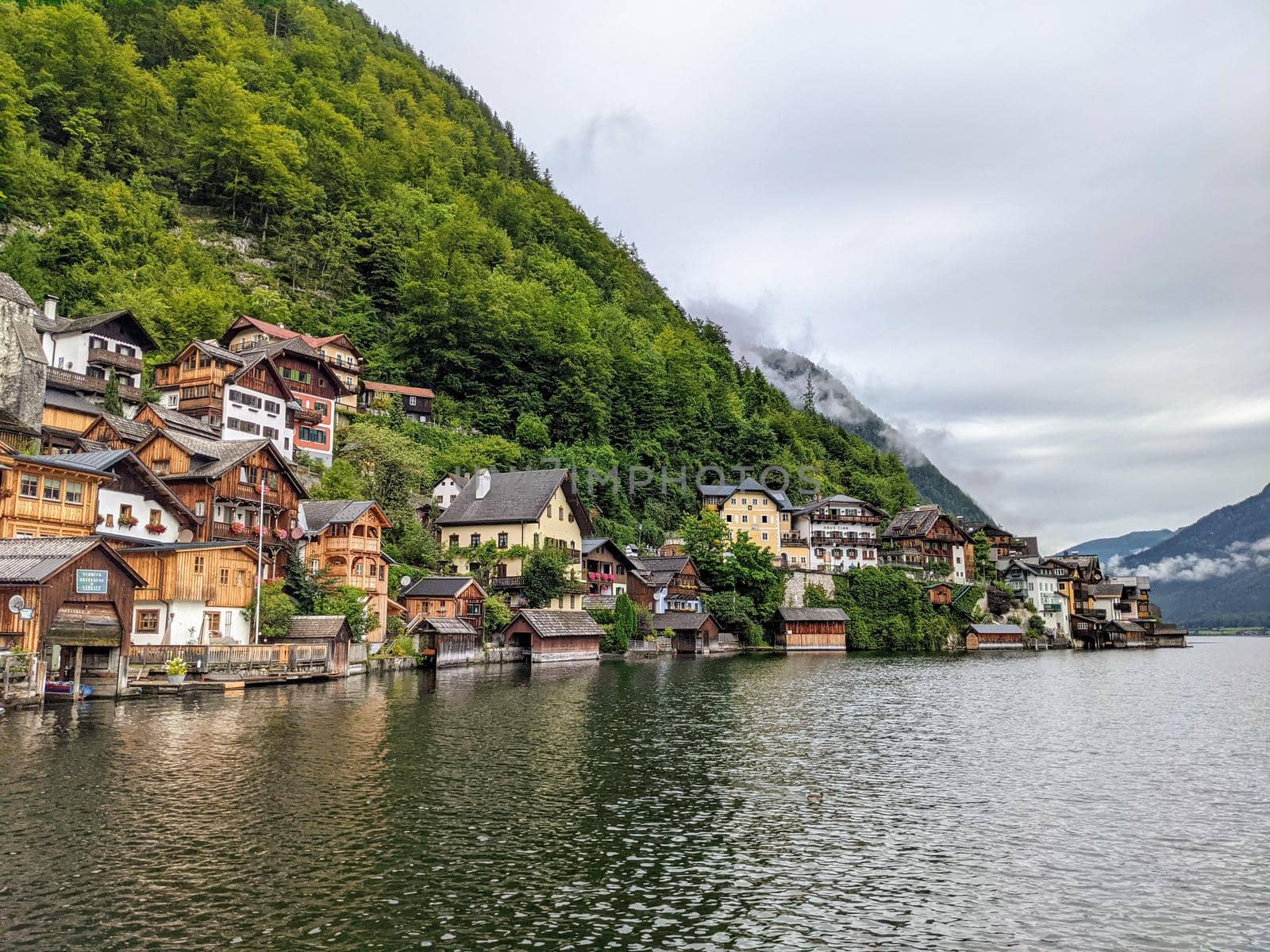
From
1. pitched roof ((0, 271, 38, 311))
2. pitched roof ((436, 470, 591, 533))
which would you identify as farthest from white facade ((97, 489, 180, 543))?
pitched roof ((436, 470, 591, 533))

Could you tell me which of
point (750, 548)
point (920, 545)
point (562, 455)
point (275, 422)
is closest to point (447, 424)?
point (562, 455)

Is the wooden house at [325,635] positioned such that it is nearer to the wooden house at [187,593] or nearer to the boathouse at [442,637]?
the wooden house at [187,593]

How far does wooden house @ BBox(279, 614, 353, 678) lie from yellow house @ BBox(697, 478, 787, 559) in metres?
74.6

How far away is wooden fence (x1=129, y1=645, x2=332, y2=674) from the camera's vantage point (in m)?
43.5

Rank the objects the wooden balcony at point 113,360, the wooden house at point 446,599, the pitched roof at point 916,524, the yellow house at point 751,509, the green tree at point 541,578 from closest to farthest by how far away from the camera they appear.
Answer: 1. the wooden balcony at point 113,360
2. the wooden house at point 446,599
3. the green tree at point 541,578
4. the yellow house at point 751,509
5. the pitched roof at point 916,524

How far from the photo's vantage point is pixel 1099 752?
106 ft

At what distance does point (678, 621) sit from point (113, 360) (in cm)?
5870

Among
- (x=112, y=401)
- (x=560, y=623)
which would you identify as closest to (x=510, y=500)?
(x=560, y=623)

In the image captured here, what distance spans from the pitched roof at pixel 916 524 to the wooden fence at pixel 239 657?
103 metres

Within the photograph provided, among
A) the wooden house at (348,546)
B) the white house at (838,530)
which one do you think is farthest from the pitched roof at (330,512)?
the white house at (838,530)

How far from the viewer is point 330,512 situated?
60.4m

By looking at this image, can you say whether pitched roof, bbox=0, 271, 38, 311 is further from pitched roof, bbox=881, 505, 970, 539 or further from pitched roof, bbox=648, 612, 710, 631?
pitched roof, bbox=881, 505, 970, 539

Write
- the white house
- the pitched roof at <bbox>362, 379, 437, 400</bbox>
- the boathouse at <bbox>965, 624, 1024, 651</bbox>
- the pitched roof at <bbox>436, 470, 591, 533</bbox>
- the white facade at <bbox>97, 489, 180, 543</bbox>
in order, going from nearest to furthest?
the white facade at <bbox>97, 489, 180, 543</bbox> < the pitched roof at <bbox>436, 470, 591, 533</bbox> < the pitched roof at <bbox>362, 379, 437, 400</bbox> < the boathouse at <bbox>965, 624, 1024, 651</bbox> < the white house

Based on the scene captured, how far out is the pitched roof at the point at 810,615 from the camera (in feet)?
337
